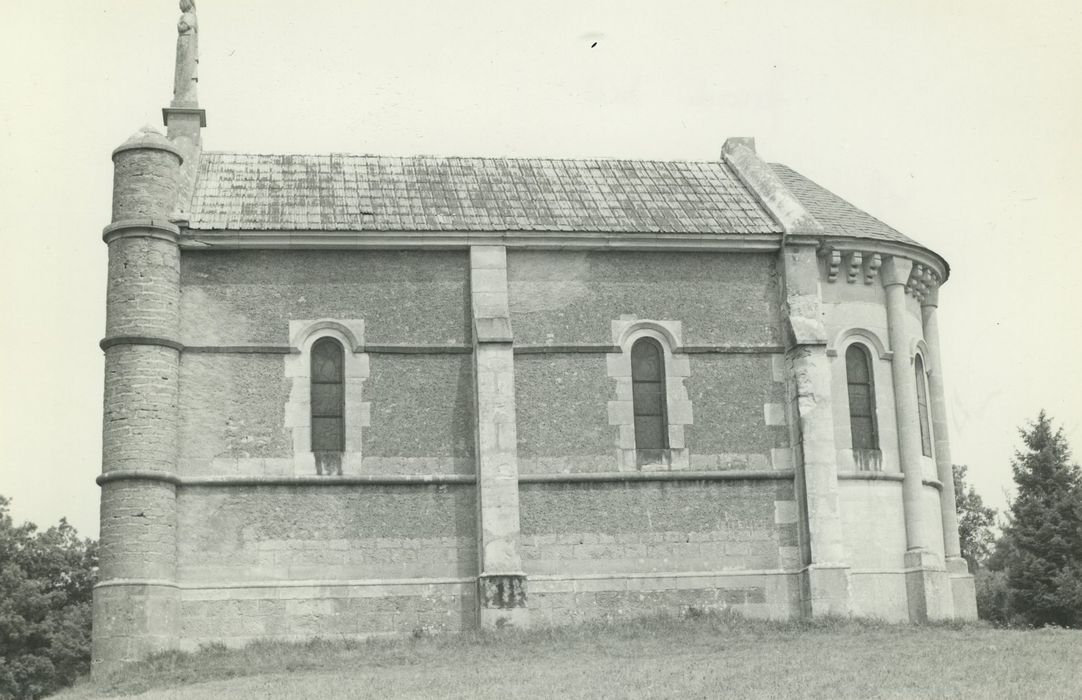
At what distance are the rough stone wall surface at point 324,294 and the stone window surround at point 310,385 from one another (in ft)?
0.64

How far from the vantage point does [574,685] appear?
18.0 metres

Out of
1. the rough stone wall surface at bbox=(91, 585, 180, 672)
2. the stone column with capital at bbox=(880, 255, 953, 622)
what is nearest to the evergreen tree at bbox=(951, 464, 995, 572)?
the stone column with capital at bbox=(880, 255, 953, 622)

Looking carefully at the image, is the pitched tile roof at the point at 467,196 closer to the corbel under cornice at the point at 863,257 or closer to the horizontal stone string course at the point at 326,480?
the corbel under cornice at the point at 863,257

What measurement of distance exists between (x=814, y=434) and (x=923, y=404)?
3.80m

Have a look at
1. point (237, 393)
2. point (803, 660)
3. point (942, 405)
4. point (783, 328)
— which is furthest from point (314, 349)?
point (942, 405)

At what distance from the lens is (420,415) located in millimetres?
24625

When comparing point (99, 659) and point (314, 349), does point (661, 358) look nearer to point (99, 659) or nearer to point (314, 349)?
point (314, 349)

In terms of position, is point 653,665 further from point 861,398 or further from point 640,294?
point 861,398

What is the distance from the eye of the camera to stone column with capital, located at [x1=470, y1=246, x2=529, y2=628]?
77.1ft

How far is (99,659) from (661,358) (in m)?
10.8

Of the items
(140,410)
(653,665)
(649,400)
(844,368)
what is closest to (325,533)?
(140,410)

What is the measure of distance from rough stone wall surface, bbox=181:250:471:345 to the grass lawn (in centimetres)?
541

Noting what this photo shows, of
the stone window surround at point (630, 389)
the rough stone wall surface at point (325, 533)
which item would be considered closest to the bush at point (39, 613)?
the rough stone wall surface at point (325, 533)

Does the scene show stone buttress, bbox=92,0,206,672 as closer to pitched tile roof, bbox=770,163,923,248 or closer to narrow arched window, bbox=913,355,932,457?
pitched tile roof, bbox=770,163,923,248
